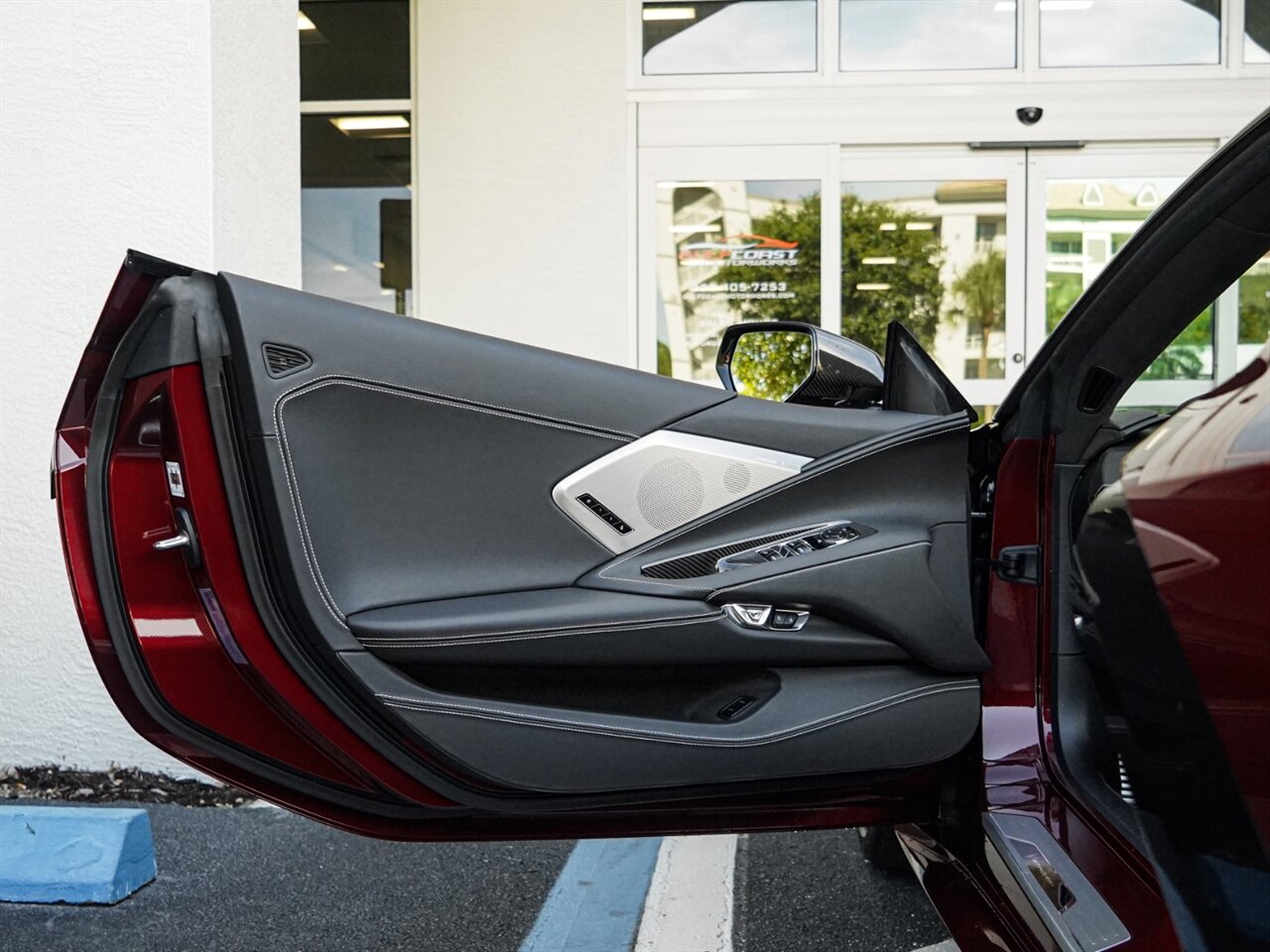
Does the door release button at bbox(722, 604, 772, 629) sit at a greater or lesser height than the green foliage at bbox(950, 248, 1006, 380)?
lesser

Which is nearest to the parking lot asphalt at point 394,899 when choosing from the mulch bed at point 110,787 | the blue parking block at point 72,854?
the blue parking block at point 72,854

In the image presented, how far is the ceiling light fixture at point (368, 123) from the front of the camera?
6.68m

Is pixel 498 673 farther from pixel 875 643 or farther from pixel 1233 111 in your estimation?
pixel 1233 111

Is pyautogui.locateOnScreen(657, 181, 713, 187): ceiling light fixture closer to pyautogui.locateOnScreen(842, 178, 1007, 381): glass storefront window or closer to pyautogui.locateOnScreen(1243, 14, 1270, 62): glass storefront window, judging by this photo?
pyautogui.locateOnScreen(842, 178, 1007, 381): glass storefront window

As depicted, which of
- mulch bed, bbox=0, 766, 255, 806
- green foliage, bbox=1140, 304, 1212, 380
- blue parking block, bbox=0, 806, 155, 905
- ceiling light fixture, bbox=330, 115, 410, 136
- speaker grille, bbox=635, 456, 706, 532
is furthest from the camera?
ceiling light fixture, bbox=330, 115, 410, 136

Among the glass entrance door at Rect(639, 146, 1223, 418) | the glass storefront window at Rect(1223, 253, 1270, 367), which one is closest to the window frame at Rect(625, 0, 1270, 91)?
the glass entrance door at Rect(639, 146, 1223, 418)

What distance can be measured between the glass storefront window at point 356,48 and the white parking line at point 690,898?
17.0 ft

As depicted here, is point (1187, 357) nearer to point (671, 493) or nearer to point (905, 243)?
point (905, 243)

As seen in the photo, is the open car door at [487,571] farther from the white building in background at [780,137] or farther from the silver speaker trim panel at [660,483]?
the white building in background at [780,137]

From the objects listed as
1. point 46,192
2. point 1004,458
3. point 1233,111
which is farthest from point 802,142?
point 1004,458

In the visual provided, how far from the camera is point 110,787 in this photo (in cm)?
350

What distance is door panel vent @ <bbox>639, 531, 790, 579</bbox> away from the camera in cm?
173

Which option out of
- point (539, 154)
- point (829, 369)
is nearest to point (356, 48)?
point (539, 154)

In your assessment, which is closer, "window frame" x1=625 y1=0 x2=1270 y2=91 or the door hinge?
the door hinge
